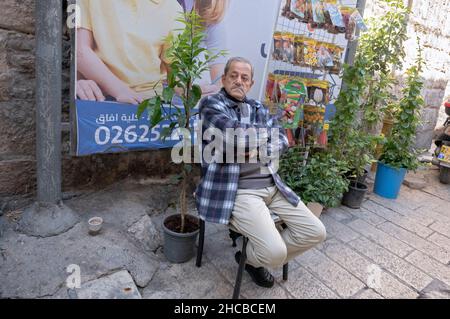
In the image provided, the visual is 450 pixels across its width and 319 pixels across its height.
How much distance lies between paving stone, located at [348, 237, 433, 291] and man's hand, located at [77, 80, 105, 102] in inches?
93.5

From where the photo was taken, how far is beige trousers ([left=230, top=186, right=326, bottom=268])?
186 cm

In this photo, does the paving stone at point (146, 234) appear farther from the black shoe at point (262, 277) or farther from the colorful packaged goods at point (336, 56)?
the colorful packaged goods at point (336, 56)

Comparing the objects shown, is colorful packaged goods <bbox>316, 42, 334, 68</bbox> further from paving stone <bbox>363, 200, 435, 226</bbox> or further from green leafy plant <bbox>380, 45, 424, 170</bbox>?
paving stone <bbox>363, 200, 435, 226</bbox>

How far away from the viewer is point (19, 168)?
2342 mm

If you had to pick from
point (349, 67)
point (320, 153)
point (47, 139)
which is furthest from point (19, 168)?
point (349, 67)

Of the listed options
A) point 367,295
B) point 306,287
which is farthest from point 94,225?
point 367,295

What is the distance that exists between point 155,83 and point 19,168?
3.79ft

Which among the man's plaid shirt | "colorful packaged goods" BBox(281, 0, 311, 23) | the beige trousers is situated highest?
"colorful packaged goods" BBox(281, 0, 311, 23)

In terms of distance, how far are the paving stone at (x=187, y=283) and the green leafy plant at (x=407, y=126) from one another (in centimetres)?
280

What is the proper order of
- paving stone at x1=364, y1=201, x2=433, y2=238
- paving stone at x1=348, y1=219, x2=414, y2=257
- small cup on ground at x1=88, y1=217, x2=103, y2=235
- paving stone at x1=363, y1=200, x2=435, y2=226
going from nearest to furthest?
1. small cup on ground at x1=88, y1=217, x2=103, y2=235
2. paving stone at x1=348, y1=219, x2=414, y2=257
3. paving stone at x1=364, y1=201, x2=433, y2=238
4. paving stone at x1=363, y1=200, x2=435, y2=226

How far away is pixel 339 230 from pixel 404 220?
934mm

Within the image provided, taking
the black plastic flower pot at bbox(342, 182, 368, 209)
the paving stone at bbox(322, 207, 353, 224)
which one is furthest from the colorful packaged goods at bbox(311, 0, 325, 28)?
the paving stone at bbox(322, 207, 353, 224)

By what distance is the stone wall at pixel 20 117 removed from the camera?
2105 mm
